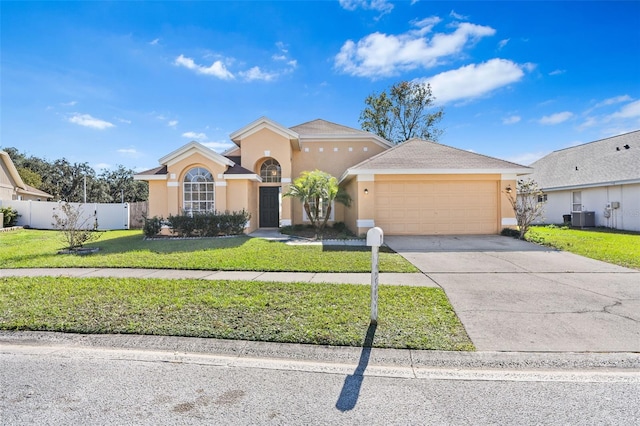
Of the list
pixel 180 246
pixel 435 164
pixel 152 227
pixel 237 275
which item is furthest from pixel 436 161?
pixel 152 227

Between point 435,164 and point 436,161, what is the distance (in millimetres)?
417

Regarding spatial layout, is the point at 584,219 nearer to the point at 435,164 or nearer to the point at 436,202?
the point at 436,202

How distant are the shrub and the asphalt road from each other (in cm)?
1123

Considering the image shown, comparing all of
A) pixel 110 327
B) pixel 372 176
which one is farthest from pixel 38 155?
pixel 110 327

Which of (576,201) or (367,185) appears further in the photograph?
(576,201)

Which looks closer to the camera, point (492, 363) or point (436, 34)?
point (492, 363)

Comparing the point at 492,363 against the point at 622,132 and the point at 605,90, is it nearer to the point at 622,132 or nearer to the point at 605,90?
the point at 605,90

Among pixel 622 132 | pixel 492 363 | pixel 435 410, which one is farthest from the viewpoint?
pixel 622 132

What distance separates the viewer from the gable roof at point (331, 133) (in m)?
19.4

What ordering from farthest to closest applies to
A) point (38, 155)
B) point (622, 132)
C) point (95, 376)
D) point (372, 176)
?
point (38, 155) < point (622, 132) < point (372, 176) < point (95, 376)

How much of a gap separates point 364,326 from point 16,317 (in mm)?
5114

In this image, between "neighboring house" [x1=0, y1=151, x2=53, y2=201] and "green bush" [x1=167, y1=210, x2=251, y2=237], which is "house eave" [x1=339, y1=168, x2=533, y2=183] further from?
"neighboring house" [x1=0, y1=151, x2=53, y2=201]

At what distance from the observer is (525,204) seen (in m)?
13.2

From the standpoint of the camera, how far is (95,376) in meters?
3.41
